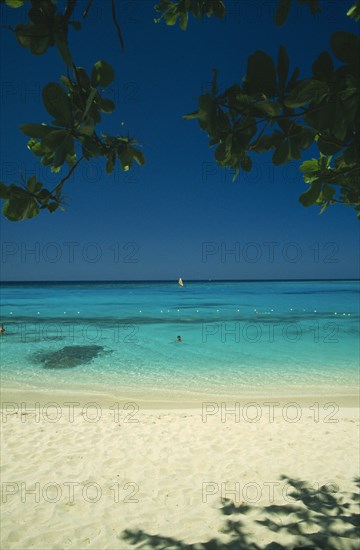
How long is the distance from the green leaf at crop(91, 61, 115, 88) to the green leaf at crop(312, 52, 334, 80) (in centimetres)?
88

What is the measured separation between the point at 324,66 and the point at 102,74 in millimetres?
938

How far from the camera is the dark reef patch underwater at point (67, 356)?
13.7m

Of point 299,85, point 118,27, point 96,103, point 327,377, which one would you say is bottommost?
point 327,377

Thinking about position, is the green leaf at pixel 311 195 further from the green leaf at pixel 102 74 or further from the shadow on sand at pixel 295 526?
the shadow on sand at pixel 295 526

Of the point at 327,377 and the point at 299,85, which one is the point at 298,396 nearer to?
the point at 327,377

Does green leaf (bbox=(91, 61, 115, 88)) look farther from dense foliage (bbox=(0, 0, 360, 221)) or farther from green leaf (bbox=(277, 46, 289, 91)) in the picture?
green leaf (bbox=(277, 46, 289, 91))

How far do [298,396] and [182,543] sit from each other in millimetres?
7312

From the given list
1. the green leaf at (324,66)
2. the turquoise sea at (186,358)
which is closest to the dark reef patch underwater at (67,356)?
the turquoise sea at (186,358)

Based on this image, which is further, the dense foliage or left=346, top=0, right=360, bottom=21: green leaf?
left=346, top=0, right=360, bottom=21: green leaf

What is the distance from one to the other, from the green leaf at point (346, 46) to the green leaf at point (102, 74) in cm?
92

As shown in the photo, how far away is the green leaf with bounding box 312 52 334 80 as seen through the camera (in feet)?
3.92

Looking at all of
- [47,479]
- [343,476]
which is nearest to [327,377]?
[343,476]

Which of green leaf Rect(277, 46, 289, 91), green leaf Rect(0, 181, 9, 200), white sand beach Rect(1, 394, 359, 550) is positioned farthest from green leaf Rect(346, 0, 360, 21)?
white sand beach Rect(1, 394, 359, 550)

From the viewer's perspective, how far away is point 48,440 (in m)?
6.30
